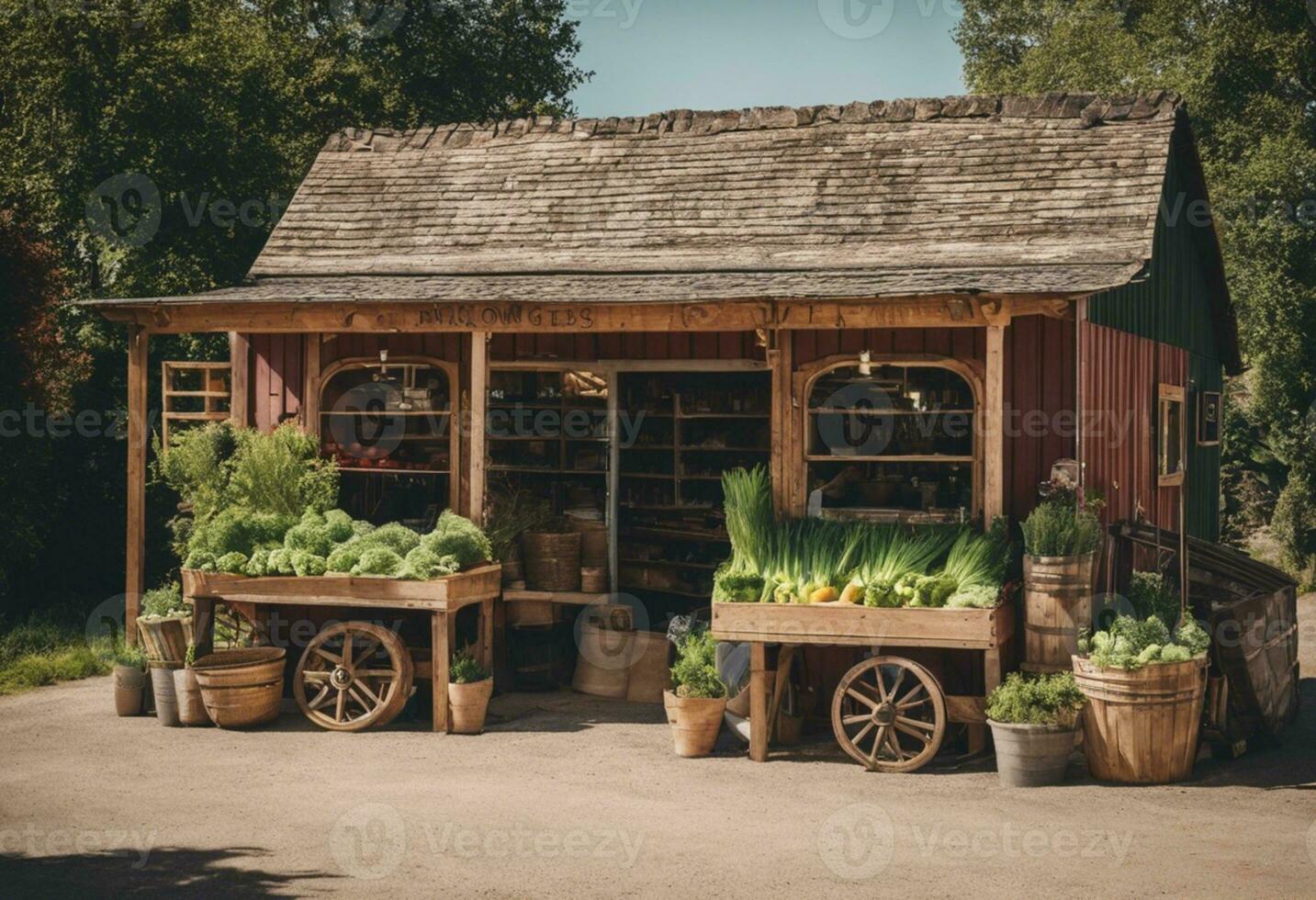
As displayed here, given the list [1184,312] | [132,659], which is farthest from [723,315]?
[1184,312]

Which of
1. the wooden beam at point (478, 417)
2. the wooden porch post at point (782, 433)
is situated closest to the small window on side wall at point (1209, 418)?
the wooden porch post at point (782, 433)

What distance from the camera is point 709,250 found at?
47.9 feet

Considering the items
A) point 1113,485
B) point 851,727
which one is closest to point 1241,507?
point 1113,485

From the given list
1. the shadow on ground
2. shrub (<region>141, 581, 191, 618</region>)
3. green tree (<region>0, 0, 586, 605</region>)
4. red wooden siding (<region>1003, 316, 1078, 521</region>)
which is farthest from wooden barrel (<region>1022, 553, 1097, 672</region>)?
green tree (<region>0, 0, 586, 605</region>)

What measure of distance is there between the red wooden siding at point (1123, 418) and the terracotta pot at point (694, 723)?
12.5 ft

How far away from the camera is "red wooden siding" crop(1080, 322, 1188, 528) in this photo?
12773 mm

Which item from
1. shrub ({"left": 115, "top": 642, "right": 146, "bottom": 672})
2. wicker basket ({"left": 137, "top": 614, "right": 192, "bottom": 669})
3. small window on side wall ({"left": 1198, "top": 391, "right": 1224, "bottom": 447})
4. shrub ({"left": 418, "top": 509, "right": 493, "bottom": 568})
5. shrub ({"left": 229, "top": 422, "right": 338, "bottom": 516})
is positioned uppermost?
small window on side wall ({"left": 1198, "top": 391, "right": 1224, "bottom": 447})

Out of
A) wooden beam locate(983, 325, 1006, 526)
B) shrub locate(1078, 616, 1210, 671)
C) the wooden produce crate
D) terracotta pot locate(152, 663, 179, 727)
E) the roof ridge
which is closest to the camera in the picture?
shrub locate(1078, 616, 1210, 671)

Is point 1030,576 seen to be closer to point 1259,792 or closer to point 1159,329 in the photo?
point 1259,792

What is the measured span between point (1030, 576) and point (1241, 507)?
16768 millimetres

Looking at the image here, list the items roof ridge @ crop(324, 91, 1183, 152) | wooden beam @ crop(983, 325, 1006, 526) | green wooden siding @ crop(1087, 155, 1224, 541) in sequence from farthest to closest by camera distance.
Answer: roof ridge @ crop(324, 91, 1183, 152) → green wooden siding @ crop(1087, 155, 1224, 541) → wooden beam @ crop(983, 325, 1006, 526)

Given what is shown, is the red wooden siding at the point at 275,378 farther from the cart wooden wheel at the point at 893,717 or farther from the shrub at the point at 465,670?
the cart wooden wheel at the point at 893,717

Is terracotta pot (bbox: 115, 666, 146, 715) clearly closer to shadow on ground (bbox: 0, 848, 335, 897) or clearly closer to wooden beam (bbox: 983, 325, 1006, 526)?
shadow on ground (bbox: 0, 848, 335, 897)

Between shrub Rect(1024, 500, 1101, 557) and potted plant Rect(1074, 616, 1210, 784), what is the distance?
24.3 inches
